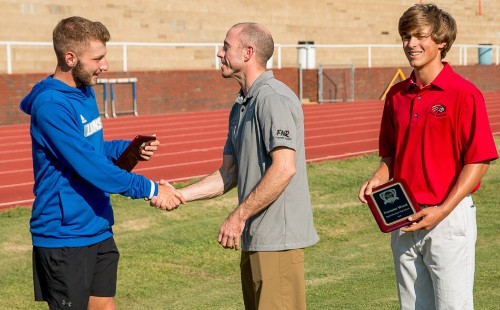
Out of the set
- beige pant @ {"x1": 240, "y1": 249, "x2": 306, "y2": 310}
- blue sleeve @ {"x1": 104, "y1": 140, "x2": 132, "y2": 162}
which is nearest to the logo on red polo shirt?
beige pant @ {"x1": 240, "y1": 249, "x2": 306, "y2": 310}

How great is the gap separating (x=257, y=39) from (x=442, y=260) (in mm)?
1309

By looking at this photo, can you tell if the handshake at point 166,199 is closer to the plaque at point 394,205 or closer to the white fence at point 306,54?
the plaque at point 394,205

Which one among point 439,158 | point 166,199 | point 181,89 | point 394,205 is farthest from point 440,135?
point 181,89

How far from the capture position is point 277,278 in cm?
452

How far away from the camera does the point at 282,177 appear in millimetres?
4371

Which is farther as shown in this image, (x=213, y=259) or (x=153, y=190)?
(x=213, y=259)

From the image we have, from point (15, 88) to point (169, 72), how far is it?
5161 millimetres

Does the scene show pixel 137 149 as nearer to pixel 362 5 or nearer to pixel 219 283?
pixel 219 283

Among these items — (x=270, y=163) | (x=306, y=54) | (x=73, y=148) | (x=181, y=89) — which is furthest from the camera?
(x=306, y=54)

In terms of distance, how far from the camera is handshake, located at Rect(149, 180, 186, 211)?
5.09m

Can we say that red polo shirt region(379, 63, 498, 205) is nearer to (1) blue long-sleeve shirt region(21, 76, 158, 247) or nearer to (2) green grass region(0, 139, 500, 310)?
(1) blue long-sleeve shirt region(21, 76, 158, 247)

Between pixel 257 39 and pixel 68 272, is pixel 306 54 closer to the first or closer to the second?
pixel 68 272

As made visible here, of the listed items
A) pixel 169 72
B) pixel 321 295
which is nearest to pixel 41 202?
pixel 321 295

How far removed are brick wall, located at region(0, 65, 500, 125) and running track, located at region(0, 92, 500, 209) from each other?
29.4 inches
